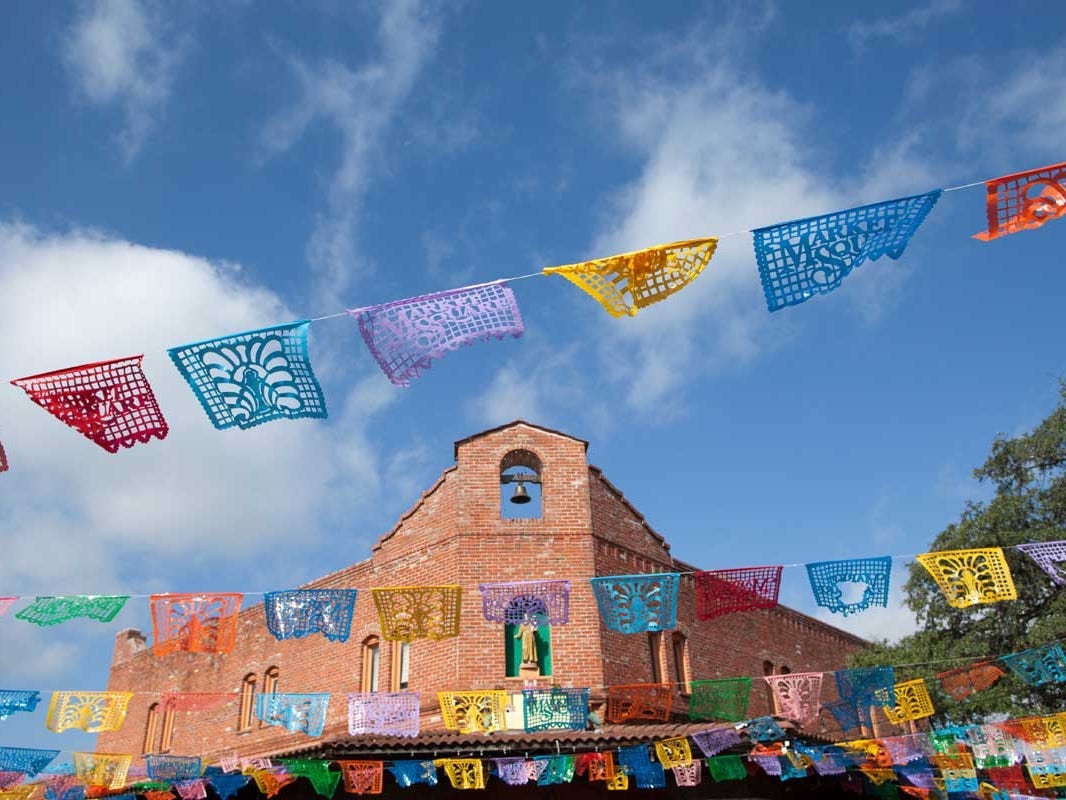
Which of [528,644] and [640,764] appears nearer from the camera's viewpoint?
[640,764]

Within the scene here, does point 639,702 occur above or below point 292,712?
above

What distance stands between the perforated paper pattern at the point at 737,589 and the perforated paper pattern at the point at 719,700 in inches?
157

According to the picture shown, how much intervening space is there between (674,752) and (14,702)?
26.8 ft

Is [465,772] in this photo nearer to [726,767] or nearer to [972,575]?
[726,767]

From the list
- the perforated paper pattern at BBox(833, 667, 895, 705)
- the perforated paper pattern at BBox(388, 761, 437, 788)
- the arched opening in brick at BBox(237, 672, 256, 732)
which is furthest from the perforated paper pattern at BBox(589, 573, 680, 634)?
the arched opening in brick at BBox(237, 672, 256, 732)

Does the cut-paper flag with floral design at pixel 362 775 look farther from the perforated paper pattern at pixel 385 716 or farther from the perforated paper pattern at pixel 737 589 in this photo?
the perforated paper pattern at pixel 737 589

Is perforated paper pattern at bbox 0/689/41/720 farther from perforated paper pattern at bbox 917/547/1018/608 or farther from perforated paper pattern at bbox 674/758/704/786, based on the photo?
perforated paper pattern at bbox 917/547/1018/608

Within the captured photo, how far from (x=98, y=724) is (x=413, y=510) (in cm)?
604

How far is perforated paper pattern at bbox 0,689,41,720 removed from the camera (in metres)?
11.7

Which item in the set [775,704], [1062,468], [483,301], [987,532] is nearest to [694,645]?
[775,704]

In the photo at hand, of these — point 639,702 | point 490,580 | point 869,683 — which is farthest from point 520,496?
point 869,683

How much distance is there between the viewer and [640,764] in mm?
12195

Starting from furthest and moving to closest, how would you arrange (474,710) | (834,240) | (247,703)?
(247,703) → (474,710) → (834,240)

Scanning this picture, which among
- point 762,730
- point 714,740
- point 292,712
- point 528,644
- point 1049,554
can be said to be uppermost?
point 528,644
